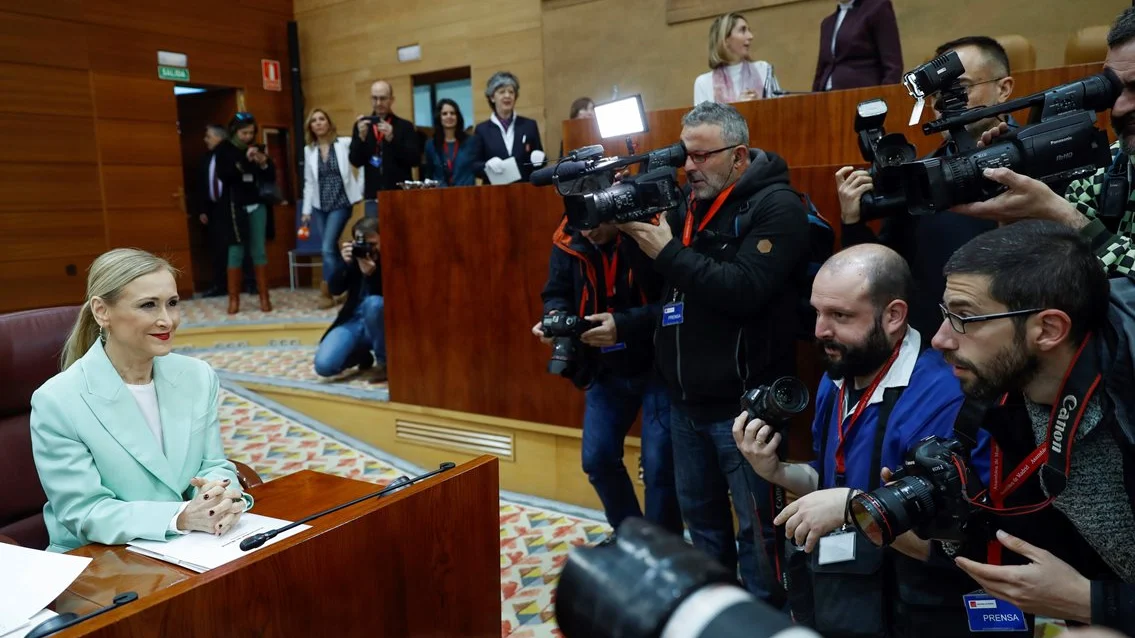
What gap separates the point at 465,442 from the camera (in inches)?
141

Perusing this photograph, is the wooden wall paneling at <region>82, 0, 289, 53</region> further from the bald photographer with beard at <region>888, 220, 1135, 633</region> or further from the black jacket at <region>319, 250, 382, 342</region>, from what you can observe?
the bald photographer with beard at <region>888, 220, 1135, 633</region>

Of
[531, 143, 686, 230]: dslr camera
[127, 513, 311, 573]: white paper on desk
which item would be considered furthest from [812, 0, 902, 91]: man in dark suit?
[127, 513, 311, 573]: white paper on desk

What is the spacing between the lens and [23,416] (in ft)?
6.66

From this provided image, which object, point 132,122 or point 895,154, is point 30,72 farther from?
point 895,154

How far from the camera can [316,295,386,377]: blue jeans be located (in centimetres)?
434

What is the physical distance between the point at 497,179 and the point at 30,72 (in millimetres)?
5149

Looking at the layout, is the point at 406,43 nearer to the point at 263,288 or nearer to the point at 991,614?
the point at 263,288

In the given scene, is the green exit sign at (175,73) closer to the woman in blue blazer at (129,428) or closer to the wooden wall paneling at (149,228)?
the wooden wall paneling at (149,228)

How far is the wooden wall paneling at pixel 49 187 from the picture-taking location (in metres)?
6.37

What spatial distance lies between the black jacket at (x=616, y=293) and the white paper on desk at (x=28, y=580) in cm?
153

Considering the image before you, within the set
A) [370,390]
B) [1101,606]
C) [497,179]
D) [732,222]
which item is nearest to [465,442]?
[370,390]

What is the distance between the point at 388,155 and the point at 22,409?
10.8 ft

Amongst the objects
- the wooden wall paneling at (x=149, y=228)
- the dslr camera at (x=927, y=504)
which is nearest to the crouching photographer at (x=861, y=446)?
the dslr camera at (x=927, y=504)

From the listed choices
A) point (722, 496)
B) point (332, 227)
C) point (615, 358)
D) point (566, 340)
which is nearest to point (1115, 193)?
point (722, 496)
